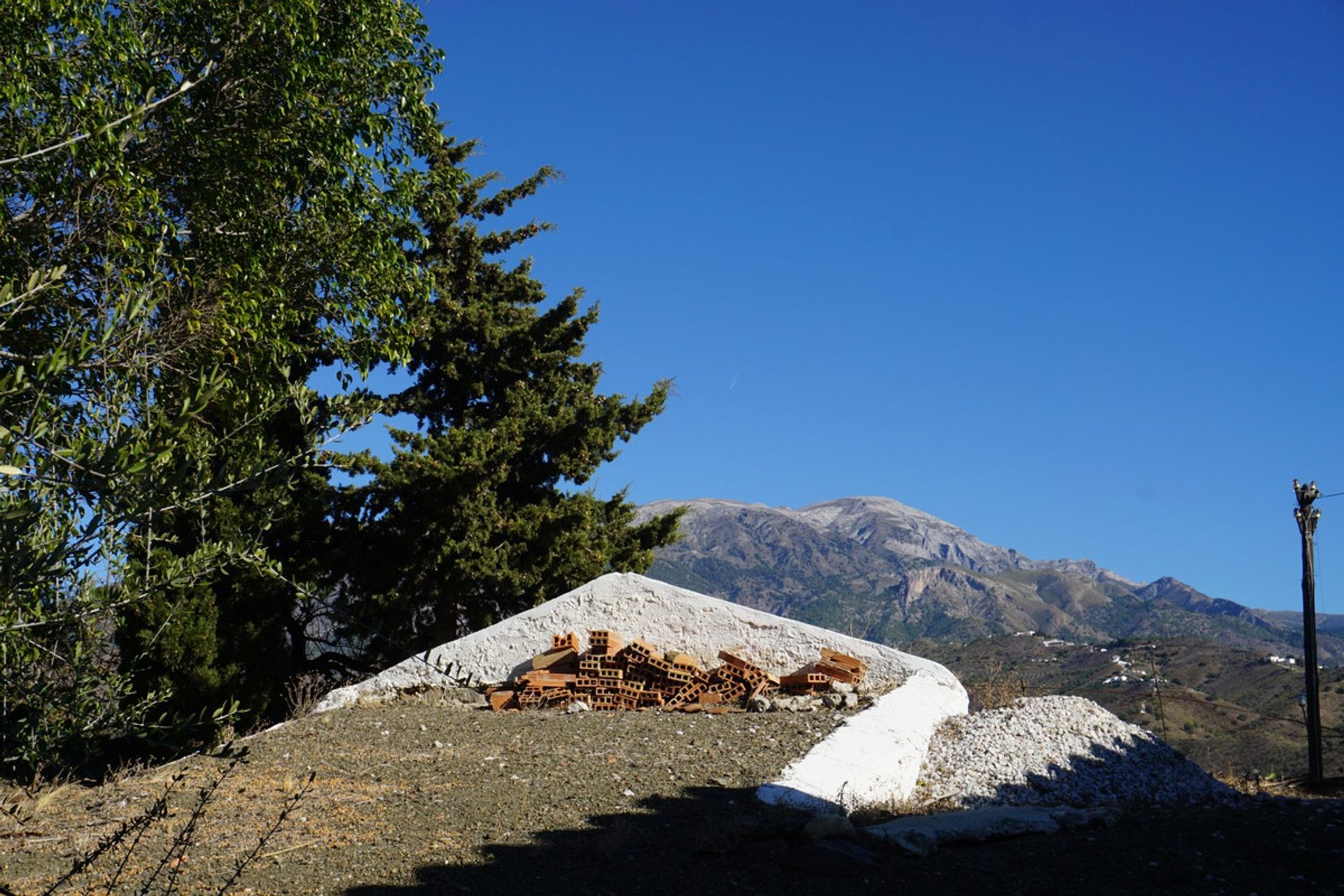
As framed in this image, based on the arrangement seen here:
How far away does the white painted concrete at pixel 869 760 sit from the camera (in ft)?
23.0

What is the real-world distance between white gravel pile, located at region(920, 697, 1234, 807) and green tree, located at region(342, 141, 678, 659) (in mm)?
7413

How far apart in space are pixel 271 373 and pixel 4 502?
667 cm

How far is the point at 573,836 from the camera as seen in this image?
6090 mm

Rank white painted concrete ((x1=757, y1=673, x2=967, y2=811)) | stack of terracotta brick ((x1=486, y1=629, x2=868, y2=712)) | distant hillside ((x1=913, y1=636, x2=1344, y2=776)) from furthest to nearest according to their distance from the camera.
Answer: distant hillside ((x1=913, y1=636, x2=1344, y2=776)) → stack of terracotta brick ((x1=486, y1=629, x2=868, y2=712)) → white painted concrete ((x1=757, y1=673, x2=967, y2=811))

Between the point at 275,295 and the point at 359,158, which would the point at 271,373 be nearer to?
the point at 275,295

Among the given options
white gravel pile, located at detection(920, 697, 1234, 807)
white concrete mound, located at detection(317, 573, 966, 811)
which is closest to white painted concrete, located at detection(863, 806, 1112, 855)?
white gravel pile, located at detection(920, 697, 1234, 807)

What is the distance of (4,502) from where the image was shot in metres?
3.21

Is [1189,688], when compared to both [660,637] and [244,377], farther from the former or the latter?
[244,377]

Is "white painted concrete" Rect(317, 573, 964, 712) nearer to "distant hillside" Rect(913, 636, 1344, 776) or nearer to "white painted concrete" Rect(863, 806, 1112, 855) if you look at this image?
"distant hillside" Rect(913, 636, 1344, 776)

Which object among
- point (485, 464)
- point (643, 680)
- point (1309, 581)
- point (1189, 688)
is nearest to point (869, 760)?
point (643, 680)

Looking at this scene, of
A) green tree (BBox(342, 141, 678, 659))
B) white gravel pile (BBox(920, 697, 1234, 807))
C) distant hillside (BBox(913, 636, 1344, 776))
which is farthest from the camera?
distant hillside (BBox(913, 636, 1344, 776))

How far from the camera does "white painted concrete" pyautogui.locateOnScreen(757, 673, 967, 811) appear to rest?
23.0ft

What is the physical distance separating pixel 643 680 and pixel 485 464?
600 cm

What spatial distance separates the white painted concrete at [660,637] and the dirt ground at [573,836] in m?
2.39
